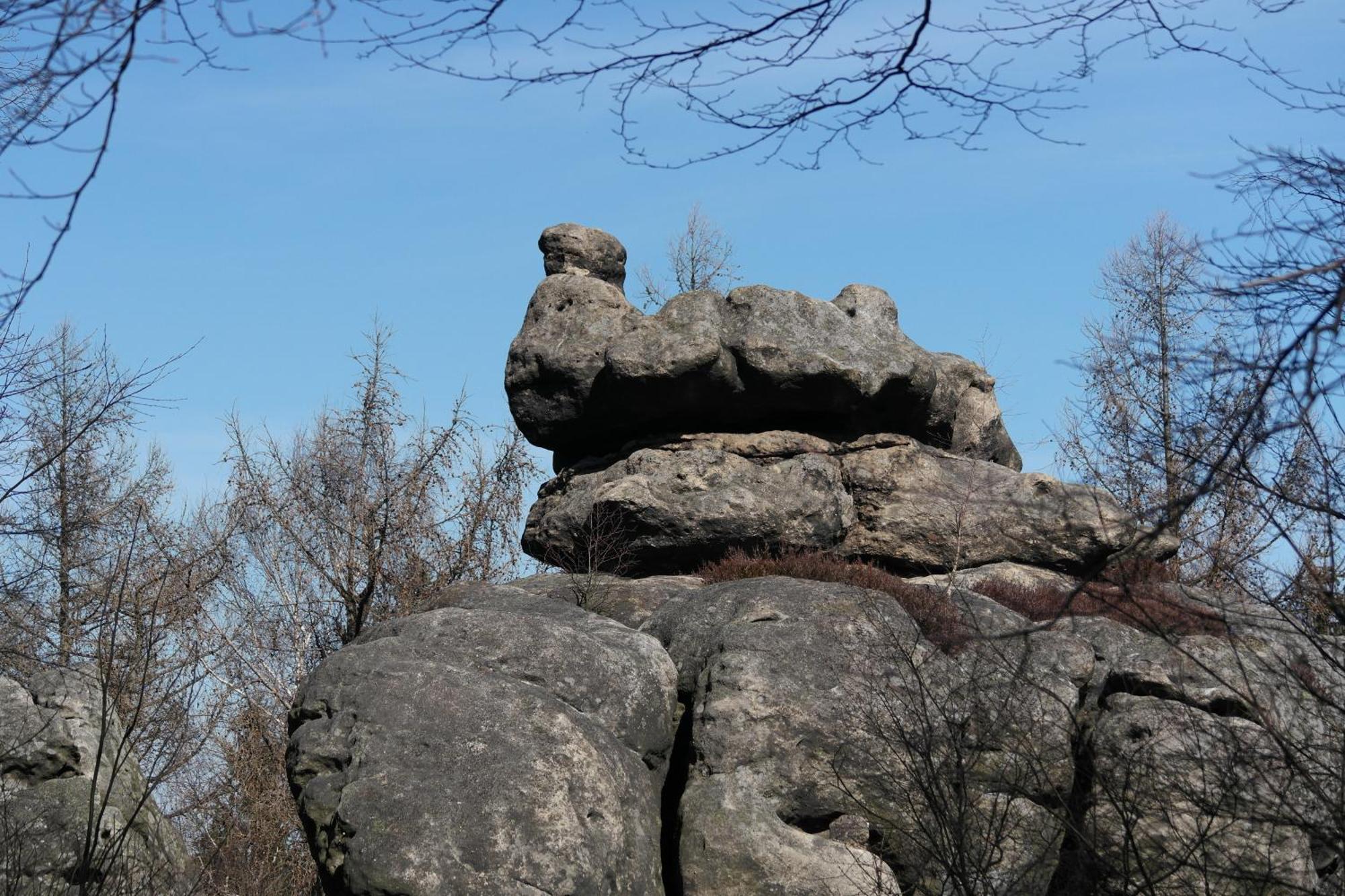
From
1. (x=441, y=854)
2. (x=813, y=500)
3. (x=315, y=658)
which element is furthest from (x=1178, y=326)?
(x=441, y=854)

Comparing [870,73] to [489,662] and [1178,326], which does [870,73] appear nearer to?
[489,662]

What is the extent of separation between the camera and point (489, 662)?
10961mm

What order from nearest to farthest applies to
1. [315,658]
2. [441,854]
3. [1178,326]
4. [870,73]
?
[870,73], [441,854], [315,658], [1178,326]

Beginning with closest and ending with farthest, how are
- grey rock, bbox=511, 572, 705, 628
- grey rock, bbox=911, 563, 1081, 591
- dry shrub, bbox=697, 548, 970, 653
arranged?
dry shrub, bbox=697, 548, 970, 653 → grey rock, bbox=511, 572, 705, 628 → grey rock, bbox=911, 563, 1081, 591

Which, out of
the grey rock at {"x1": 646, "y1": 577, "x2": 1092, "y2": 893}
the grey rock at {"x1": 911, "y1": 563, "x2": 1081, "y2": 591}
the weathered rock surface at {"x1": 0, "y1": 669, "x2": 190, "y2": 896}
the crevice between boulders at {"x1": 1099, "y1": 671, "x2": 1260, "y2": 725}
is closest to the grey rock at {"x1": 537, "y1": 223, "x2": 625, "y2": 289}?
the grey rock at {"x1": 911, "y1": 563, "x2": 1081, "y2": 591}

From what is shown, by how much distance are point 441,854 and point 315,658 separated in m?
14.1

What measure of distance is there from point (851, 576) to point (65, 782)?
285 inches

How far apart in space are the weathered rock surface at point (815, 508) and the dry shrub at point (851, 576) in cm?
40

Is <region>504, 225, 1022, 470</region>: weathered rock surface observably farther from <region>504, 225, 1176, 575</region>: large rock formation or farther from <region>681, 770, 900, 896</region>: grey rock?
<region>681, 770, 900, 896</region>: grey rock

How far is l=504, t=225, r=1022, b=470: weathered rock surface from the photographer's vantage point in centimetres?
1616

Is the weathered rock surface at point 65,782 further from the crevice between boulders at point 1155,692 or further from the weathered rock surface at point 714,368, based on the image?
the crevice between boulders at point 1155,692

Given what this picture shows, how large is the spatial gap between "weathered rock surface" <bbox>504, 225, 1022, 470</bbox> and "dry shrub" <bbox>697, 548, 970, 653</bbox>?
1.98 meters

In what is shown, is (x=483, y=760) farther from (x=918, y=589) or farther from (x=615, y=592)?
(x=918, y=589)

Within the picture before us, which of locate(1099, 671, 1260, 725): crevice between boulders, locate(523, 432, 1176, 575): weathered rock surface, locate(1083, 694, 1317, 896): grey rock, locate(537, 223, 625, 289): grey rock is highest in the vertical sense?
locate(537, 223, 625, 289): grey rock
